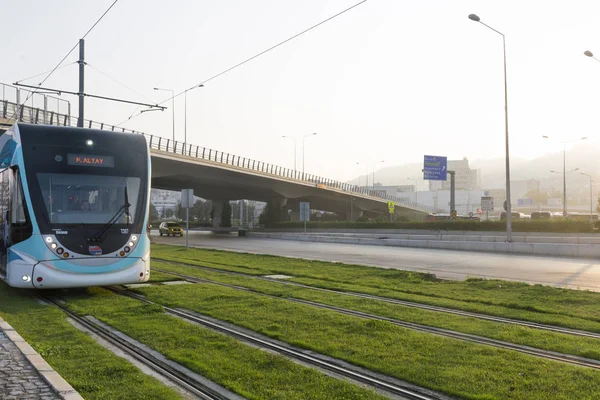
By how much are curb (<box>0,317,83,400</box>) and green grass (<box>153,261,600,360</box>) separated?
17.8 feet

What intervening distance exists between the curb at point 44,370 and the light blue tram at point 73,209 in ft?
10.9

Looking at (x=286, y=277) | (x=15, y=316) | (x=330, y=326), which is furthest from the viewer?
(x=286, y=277)

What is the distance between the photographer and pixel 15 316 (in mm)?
9422

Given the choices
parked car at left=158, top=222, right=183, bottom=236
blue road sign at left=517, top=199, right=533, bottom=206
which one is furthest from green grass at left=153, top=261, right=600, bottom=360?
blue road sign at left=517, top=199, right=533, bottom=206

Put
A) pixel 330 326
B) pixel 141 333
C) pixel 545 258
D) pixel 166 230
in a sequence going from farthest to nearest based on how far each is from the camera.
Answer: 1. pixel 166 230
2. pixel 545 258
3. pixel 330 326
4. pixel 141 333

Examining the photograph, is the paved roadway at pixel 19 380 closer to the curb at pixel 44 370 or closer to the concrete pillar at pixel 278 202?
the curb at pixel 44 370

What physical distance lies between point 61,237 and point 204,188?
60896 mm

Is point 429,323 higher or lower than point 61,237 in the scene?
lower

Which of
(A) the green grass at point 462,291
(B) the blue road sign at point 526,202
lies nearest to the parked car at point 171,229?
(A) the green grass at point 462,291

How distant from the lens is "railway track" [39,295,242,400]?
5.48 meters

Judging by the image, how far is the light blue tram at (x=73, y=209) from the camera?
36.3ft

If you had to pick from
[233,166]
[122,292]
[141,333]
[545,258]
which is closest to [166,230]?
[233,166]

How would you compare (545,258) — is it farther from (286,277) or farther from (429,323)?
(429,323)

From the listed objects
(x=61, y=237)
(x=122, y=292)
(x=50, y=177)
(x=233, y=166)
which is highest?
(x=233, y=166)
